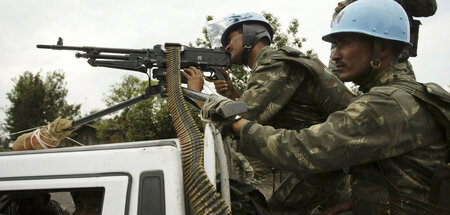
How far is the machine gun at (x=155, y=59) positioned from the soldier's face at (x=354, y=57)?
2074 mm

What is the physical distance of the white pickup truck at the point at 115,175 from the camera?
119cm

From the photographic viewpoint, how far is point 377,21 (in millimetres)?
1835

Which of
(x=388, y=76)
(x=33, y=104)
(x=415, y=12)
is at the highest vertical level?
(x=33, y=104)

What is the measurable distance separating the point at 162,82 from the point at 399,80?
8.97 feet

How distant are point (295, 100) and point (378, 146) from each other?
102 cm

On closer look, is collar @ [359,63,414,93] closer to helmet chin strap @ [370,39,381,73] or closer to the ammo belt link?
helmet chin strap @ [370,39,381,73]

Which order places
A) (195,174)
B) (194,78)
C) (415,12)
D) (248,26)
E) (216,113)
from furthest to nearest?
(194,78) < (415,12) < (248,26) < (216,113) < (195,174)

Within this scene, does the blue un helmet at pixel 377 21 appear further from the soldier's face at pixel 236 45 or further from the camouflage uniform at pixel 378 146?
the soldier's face at pixel 236 45

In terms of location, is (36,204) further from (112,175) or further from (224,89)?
(224,89)

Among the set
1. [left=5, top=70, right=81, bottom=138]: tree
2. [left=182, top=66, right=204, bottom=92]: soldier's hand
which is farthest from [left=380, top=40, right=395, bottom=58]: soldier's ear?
[left=5, top=70, right=81, bottom=138]: tree

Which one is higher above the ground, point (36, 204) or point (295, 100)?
point (295, 100)

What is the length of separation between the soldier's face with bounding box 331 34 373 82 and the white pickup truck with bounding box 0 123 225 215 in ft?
3.46

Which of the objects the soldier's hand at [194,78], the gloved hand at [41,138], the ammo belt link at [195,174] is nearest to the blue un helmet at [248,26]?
the soldier's hand at [194,78]

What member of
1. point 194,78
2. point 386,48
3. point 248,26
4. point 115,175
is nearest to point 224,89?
point 194,78
